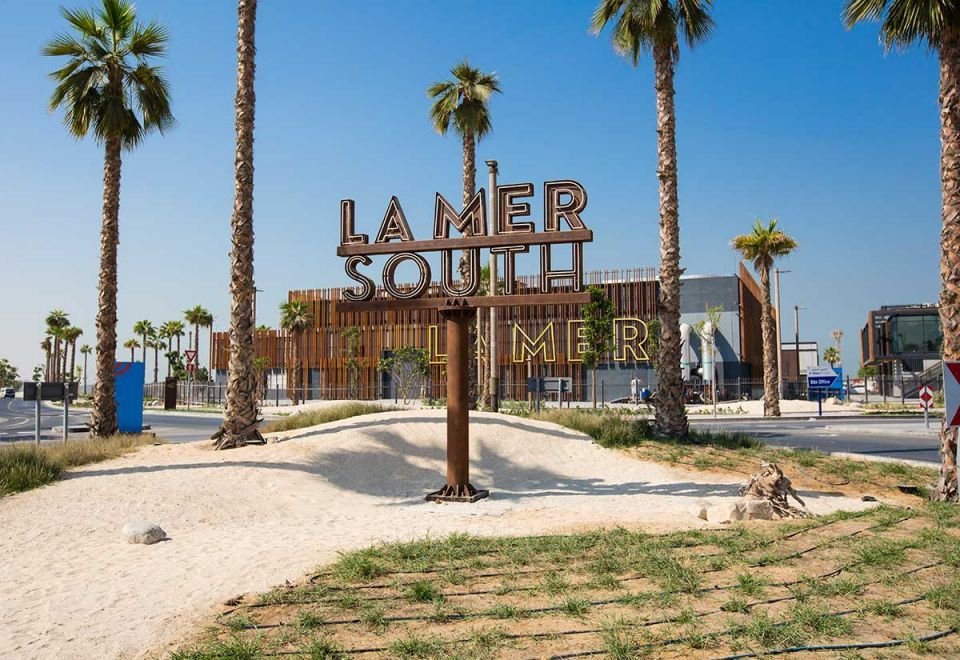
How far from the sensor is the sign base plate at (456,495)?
13.4 m

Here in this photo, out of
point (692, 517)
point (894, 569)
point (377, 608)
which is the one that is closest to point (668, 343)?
point (692, 517)

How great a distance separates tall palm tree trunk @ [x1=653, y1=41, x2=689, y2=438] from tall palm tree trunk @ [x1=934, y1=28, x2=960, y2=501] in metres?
7.41

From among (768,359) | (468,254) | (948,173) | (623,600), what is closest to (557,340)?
(768,359)

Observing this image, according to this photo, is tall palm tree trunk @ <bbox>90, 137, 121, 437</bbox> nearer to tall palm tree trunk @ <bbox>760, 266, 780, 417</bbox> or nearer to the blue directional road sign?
tall palm tree trunk @ <bbox>760, 266, 780, 417</bbox>

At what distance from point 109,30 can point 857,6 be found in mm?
18790

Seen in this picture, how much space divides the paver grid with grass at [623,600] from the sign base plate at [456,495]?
15.6 feet

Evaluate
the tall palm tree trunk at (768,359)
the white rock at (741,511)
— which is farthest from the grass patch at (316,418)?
the tall palm tree trunk at (768,359)

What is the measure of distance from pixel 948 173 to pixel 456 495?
32.4 feet

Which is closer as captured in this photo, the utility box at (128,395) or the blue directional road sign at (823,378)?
the utility box at (128,395)

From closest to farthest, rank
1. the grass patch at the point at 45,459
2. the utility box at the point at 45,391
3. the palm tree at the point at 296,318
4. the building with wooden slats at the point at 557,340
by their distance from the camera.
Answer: the grass patch at the point at 45,459 < the utility box at the point at 45,391 < the building with wooden slats at the point at 557,340 < the palm tree at the point at 296,318

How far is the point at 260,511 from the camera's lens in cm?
1216

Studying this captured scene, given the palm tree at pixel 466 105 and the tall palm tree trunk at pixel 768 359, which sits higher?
the palm tree at pixel 466 105

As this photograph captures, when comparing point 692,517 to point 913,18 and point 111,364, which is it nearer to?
point 913,18

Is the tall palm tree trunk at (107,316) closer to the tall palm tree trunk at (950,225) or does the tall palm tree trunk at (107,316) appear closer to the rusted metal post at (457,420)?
the rusted metal post at (457,420)
